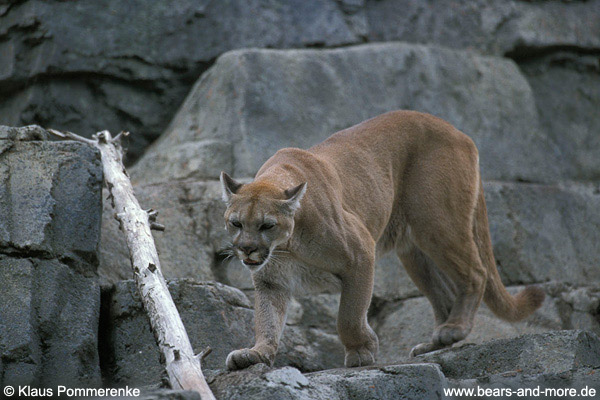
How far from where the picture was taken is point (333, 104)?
713 cm

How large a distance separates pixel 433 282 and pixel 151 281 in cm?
218

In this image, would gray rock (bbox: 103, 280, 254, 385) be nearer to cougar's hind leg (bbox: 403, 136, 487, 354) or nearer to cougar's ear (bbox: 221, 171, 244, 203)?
cougar's ear (bbox: 221, 171, 244, 203)

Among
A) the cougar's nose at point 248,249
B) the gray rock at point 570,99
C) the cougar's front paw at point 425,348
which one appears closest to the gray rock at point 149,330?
the cougar's nose at point 248,249

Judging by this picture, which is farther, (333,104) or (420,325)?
(333,104)

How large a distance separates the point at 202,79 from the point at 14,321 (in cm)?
368

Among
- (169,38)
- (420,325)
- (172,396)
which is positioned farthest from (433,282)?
(169,38)

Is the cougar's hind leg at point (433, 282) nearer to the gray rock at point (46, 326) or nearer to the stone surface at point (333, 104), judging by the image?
the stone surface at point (333, 104)

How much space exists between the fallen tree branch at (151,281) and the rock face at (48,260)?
220 mm

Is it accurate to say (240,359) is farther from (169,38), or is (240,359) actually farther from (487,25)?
(487,25)

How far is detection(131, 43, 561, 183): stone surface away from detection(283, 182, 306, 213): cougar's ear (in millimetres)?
2453

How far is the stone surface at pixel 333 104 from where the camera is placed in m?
6.66

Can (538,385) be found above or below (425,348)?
above

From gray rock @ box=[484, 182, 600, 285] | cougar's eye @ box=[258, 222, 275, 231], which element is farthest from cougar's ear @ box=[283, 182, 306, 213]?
gray rock @ box=[484, 182, 600, 285]

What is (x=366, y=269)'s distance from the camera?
4348mm
